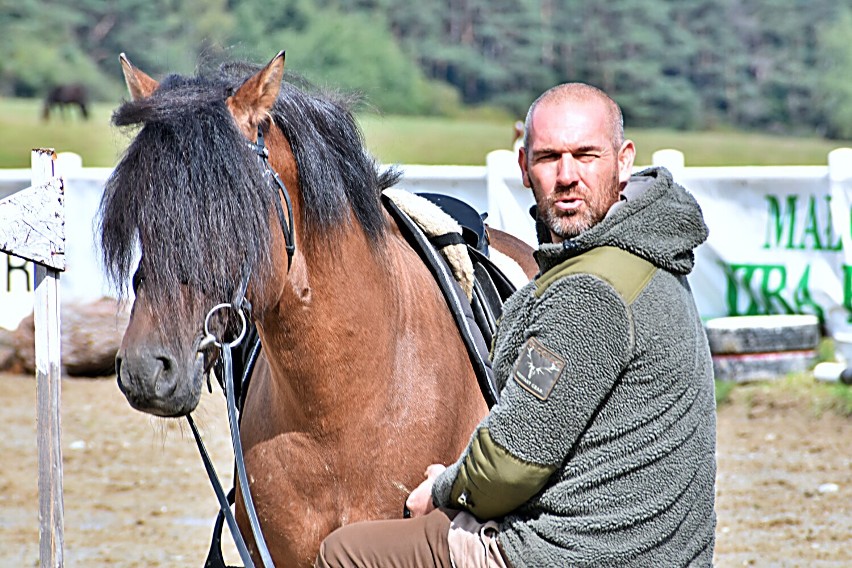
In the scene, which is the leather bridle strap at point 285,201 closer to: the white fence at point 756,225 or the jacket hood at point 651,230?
the jacket hood at point 651,230

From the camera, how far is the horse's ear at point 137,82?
265 cm

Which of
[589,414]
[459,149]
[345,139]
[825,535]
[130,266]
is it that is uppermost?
[459,149]

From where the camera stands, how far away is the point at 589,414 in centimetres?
194

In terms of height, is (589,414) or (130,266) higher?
(130,266)

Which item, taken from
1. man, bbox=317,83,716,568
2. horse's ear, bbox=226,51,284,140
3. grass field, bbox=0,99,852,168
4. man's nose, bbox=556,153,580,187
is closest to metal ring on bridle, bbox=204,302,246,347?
horse's ear, bbox=226,51,284,140

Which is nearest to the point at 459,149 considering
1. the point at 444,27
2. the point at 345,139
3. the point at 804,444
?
the point at 444,27

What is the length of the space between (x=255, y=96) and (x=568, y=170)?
0.82m

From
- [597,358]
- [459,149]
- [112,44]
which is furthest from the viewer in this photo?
[112,44]

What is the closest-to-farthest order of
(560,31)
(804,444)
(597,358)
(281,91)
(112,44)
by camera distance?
(597,358) < (281,91) < (804,444) < (112,44) < (560,31)

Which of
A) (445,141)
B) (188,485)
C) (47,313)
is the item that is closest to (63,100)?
(445,141)

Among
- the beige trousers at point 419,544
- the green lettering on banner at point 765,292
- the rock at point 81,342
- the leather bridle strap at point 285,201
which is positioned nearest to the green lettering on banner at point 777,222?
the green lettering on banner at point 765,292

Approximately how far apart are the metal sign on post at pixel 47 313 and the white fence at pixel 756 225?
14.8 ft

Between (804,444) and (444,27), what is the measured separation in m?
45.4

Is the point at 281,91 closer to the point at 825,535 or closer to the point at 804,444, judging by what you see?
the point at 825,535
